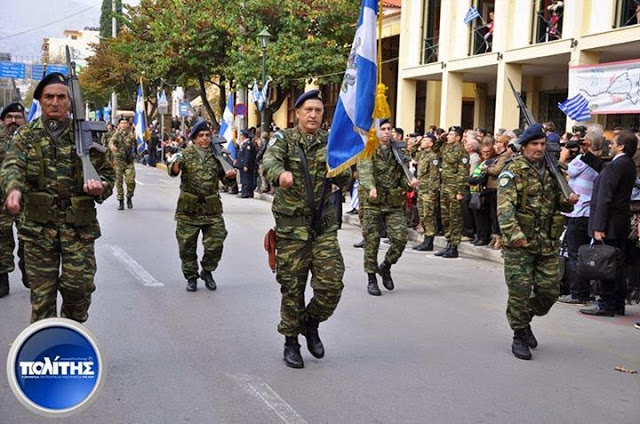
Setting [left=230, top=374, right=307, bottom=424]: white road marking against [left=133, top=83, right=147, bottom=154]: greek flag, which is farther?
[left=133, top=83, right=147, bottom=154]: greek flag

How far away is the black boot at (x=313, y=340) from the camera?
5.91 metres

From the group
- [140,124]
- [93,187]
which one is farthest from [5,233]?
[140,124]

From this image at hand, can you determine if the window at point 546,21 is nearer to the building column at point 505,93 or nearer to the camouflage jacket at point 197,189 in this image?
the building column at point 505,93

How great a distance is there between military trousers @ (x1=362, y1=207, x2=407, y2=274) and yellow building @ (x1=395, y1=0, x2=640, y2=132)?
817 cm

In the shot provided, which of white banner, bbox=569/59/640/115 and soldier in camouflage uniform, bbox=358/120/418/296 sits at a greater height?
white banner, bbox=569/59/640/115

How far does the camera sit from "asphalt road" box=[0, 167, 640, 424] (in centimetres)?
482

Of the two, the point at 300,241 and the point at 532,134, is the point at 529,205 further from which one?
the point at 300,241

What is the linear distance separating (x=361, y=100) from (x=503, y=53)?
13283 millimetres

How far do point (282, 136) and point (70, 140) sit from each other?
59.2 inches

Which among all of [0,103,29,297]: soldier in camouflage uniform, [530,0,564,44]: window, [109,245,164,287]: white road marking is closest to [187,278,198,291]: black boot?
[109,245,164,287]: white road marking

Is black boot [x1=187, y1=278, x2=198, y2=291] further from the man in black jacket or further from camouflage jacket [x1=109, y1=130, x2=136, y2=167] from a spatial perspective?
camouflage jacket [x1=109, y1=130, x2=136, y2=167]

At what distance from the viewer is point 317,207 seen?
5.71 meters

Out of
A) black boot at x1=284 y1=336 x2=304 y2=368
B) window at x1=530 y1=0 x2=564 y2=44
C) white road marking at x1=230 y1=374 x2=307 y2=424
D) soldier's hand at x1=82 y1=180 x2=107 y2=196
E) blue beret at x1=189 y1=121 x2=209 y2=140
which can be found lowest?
white road marking at x1=230 y1=374 x2=307 y2=424

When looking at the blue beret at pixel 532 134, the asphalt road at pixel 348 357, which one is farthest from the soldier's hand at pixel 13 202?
the blue beret at pixel 532 134
